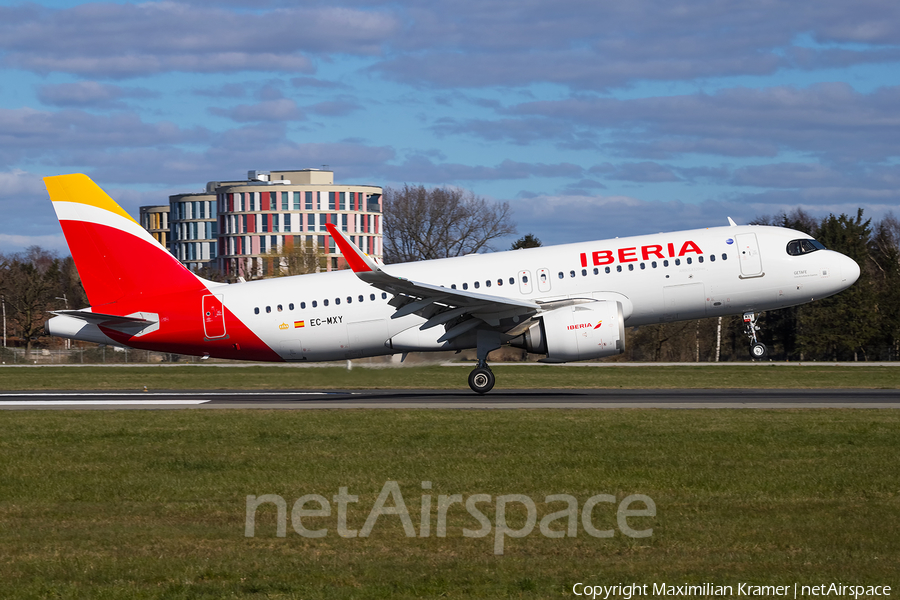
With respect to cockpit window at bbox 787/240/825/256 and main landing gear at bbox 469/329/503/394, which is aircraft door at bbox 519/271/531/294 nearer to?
main landing gear at bbox 469/329/503/394

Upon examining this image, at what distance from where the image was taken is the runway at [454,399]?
24.8 m

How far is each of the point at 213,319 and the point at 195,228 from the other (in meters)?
167

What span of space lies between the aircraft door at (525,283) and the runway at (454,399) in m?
3.10

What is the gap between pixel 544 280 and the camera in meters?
27.9

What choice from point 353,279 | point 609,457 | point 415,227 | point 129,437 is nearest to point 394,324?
point 353,279

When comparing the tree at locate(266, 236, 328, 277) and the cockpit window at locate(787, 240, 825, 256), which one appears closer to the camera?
the cockpit window at locate(787, 240, 825, 256)

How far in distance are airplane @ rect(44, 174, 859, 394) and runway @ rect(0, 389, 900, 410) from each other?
55.5 inches

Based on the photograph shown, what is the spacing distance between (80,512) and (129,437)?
7.14 metres

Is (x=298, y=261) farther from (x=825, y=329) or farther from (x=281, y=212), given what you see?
(x=281, y=212)

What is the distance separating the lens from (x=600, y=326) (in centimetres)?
2623

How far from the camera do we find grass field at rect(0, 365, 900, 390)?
34438 mm

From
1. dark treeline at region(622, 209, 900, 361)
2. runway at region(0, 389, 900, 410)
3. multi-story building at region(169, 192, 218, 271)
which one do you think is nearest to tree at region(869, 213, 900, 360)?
dark treeline at region(622, 209, 900, 361)

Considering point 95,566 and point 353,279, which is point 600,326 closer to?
point 353,279

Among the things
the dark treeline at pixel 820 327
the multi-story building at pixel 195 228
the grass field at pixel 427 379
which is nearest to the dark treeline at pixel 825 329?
the dark treeline at pixel 820 327
